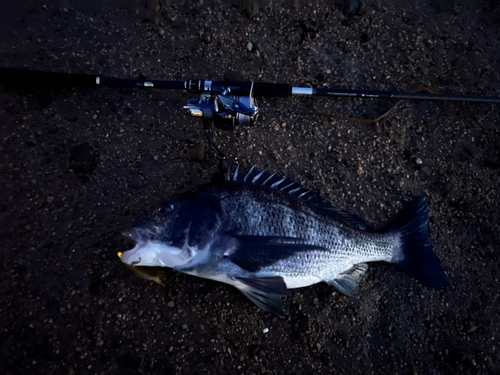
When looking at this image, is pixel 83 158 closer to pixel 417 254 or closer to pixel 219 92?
pixel 219 92

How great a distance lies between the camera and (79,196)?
2051 mm

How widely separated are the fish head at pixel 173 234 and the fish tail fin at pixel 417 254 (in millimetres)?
1233

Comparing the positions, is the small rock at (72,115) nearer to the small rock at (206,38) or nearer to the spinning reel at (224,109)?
the spinning reel at (224,109)

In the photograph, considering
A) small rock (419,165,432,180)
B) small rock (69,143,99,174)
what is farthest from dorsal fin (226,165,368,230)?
small rock (69,143,99,174)

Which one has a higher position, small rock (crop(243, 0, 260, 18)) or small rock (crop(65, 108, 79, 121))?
small rock (crop(243, 0, 260, 18))

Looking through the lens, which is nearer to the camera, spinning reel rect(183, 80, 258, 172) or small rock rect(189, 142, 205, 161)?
spinning reel rect(183, 80, 258, 172)

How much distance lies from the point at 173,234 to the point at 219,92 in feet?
3.05

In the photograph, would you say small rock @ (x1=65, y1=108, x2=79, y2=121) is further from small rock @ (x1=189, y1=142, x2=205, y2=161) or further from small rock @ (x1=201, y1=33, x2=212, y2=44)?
small rock @ (x1=201, y1=33, x2=212, y2=44)

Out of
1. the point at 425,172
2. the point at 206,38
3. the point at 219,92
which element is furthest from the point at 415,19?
the point at 219,92

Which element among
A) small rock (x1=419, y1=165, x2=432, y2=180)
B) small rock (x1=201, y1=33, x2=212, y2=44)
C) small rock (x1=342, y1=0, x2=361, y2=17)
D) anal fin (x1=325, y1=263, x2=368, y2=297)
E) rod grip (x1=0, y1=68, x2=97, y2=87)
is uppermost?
small rock (x1=342, y1=0, x2=361, y2=17)

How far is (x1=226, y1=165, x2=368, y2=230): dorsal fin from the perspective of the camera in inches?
76.0

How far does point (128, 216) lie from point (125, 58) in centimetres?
116

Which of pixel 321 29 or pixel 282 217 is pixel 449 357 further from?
pixel 321 29

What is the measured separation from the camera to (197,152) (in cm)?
217
